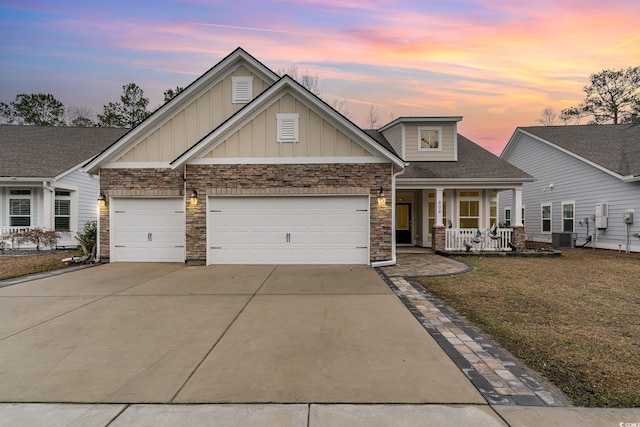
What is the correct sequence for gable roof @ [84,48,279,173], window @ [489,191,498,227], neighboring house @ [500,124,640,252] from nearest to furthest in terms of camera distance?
gable roof @ [84,48,279,173] → neighboring house @ [500,124,640,252] → window @ [489,191,498,227]

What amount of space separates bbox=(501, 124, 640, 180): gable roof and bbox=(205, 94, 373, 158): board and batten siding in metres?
12.7

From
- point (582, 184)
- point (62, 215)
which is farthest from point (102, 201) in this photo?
point (582, 184)

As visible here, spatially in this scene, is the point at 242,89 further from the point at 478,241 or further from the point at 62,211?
the point at 62,211

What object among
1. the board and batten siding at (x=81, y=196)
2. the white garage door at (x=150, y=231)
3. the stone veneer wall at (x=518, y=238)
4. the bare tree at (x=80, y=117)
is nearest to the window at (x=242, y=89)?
the white garage door at (x=150, y=231)

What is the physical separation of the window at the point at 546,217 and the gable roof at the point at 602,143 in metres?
3.58

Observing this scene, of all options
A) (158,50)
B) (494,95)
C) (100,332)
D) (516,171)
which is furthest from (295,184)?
(494,95)

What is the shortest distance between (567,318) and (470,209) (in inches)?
407

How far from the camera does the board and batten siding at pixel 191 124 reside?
36.6 feet

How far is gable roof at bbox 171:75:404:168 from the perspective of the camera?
9.91 metres

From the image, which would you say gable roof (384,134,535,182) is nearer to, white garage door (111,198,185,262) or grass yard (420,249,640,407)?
grass yard (420,249,640,407)

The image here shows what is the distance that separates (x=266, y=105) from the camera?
400 inches

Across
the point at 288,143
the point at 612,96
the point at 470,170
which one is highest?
the point at 612,96

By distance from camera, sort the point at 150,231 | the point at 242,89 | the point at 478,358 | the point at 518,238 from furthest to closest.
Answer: the point at 518,238, the point at 242,89, the point at 150,231, the point at 478,358

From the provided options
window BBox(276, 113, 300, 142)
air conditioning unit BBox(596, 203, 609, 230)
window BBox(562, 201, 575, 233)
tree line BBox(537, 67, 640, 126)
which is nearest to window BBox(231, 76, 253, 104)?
window BBox(276, 113, 300, 142)
